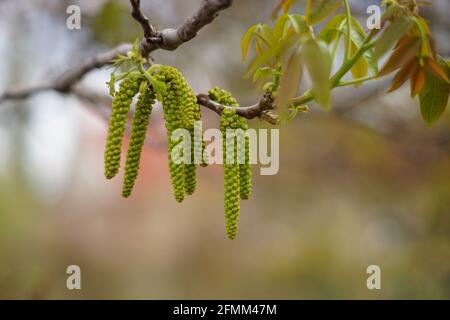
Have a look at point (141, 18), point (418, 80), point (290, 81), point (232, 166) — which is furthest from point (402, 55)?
point (141, 18)

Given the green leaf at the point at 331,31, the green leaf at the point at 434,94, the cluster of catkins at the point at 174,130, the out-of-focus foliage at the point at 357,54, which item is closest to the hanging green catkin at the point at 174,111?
the cluster of catkins at the point at 174,130

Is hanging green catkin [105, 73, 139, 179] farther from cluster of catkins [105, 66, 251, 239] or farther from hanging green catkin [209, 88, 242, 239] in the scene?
hanging green catkin [209, 88, 242, 239]

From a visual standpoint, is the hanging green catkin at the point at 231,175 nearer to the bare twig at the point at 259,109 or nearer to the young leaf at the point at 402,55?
the bare twig at the point at 259,109

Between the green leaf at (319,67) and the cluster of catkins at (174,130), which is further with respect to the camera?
the cluster of catkins at (174,130)

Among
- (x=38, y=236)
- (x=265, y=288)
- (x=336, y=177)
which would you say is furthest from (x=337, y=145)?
(x=38, y=236)

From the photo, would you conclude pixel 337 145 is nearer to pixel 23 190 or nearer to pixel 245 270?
pixel 245 270

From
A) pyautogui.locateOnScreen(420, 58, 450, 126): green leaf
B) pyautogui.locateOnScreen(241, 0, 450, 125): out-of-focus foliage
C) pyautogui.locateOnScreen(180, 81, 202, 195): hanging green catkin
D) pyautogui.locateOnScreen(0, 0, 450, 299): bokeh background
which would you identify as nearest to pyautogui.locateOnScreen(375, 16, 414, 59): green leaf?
pyautogui.locateOnScreen(241, 0, 450, 125): out-of-focus foliage
